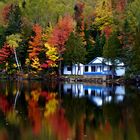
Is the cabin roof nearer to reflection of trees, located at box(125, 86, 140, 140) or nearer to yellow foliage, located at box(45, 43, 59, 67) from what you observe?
yellow foliage, located at box(45, 43, 59, 67)

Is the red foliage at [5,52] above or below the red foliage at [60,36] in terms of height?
below

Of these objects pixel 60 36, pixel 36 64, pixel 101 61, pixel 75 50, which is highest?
pixel 60 36

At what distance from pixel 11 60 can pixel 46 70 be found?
27.5ft

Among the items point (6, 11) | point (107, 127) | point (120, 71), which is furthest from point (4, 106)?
point (6, 11)

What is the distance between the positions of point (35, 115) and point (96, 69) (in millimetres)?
47026

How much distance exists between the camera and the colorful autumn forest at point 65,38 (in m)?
63.7

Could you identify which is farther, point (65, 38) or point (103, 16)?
point (103, 16)

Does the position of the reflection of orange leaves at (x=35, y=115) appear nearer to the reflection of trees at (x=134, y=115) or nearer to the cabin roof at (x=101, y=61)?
the reflection of trees at (x=134, y=115)

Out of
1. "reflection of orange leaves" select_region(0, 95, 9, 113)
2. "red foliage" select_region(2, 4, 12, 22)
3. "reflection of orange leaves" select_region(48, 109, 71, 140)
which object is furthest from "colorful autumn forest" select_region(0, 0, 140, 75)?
"reflection of orange leaves" select_region(48, 109, 71, 140)

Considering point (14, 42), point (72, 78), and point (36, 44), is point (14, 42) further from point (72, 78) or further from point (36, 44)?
point (72, 78)

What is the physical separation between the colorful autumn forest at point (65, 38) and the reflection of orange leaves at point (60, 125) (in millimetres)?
33570

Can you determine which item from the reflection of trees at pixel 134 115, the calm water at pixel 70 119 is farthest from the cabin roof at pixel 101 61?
the calm water at pixel 70 119

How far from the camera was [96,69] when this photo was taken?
73.3 metres

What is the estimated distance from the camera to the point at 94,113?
27734 millimetres
